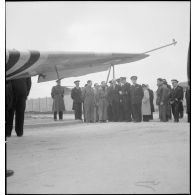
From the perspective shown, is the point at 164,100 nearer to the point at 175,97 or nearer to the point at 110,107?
the point at 175,97

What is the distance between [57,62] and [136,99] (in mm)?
5958

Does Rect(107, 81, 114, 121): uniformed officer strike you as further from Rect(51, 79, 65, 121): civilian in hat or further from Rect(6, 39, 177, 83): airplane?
Rect(6, 39, 177, 83): airplane

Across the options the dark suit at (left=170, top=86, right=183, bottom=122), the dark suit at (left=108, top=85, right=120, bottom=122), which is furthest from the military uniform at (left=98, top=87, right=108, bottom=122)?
the dark suit at (left=170, top=86, right=183, bottom=122)

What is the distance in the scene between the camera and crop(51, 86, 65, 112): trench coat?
471 inches

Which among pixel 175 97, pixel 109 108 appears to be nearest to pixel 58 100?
pixel 109 108

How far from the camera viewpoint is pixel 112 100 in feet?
38.5

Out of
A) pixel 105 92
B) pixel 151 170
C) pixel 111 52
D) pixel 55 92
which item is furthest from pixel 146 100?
pixel 151 170

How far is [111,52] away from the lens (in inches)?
226

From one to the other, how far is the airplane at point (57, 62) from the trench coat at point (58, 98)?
5.11m

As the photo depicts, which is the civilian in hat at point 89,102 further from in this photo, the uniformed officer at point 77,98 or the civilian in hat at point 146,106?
the civilian in hat at point 146,106

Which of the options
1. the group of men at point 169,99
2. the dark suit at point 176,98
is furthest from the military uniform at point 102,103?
the dark suit at point 176,98

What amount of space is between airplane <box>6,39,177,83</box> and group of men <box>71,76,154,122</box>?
4.24 m
